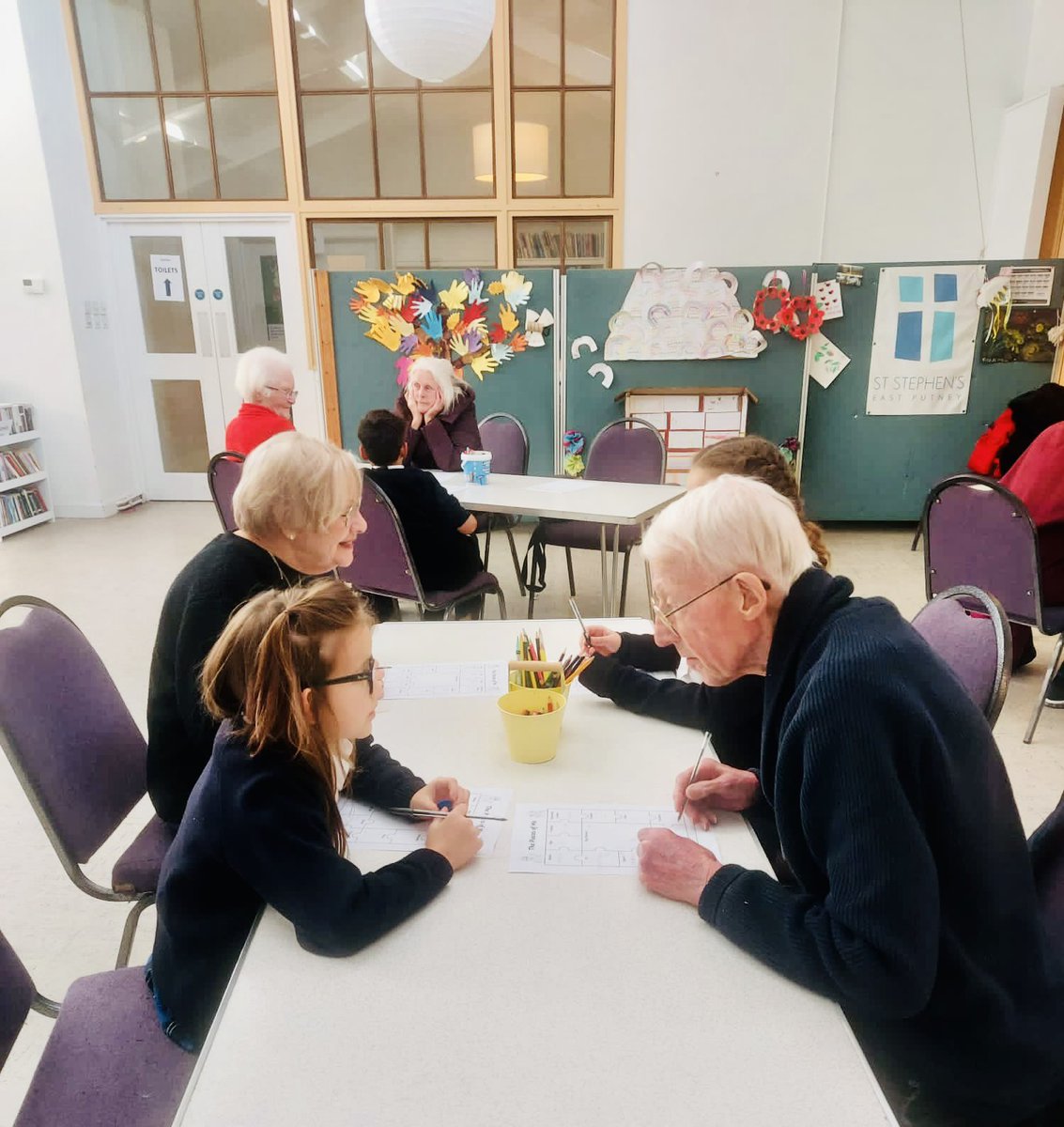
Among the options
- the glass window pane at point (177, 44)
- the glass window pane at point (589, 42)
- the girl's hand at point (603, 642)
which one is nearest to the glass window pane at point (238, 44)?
the glass window pane at point (177, 44)

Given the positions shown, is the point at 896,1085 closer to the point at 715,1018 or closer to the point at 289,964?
the point at 715,1018

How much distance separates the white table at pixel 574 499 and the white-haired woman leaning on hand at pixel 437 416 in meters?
0.13

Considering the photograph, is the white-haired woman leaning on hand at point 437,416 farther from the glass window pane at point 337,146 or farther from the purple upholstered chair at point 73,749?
the glass window pane at point 337,146

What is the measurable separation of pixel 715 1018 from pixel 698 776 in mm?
392

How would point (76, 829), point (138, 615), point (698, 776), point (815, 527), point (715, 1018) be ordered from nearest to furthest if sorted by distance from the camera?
point (715, 1018)
point (698, 776)
point (76, 829)
point (815, 527)
point (138, 615)

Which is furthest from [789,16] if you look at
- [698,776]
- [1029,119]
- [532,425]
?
[698,776]

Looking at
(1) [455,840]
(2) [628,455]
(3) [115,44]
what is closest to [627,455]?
(2) [628,455]

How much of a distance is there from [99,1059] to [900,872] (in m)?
0.97

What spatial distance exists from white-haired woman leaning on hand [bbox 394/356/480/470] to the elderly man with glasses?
289cm

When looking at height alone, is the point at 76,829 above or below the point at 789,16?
below

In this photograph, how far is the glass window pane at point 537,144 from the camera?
572 cm

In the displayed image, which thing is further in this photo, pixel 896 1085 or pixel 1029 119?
pixel 1029 119

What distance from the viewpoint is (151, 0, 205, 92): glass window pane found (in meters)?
5.64

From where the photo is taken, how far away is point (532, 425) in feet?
17.7
